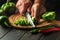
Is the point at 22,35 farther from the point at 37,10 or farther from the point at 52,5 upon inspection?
the point at 52,5

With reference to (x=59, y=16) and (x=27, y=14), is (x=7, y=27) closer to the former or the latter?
(x=27, y=14)

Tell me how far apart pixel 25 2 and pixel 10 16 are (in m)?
0.14

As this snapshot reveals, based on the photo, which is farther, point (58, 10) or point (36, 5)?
point (58, 10)

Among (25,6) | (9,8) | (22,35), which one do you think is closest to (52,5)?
(25,6)

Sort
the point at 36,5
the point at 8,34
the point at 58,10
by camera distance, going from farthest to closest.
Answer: the point at 58,10 < the point at 36,5 < the point at 8,34

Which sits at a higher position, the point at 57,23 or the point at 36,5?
the point at 36,5

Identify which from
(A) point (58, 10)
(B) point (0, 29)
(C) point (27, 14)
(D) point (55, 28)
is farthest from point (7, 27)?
(A) point (58, 10)

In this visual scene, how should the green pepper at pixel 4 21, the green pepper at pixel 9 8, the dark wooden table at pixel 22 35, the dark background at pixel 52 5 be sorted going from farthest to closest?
the dark background at pixel 52 5, the green pepper at pixel 9 8, the green pepper at pixel 4 21, the dark wooden table at pixel 22 35

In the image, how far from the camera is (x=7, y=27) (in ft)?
3.40

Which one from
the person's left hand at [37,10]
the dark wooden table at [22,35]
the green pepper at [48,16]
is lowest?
the dark wooden table at [22,35]

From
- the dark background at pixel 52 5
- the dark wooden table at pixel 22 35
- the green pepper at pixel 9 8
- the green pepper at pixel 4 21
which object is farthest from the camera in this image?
the dark background at pixel 52 5

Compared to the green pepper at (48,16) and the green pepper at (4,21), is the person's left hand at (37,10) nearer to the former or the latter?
the green pepper at (48,16)

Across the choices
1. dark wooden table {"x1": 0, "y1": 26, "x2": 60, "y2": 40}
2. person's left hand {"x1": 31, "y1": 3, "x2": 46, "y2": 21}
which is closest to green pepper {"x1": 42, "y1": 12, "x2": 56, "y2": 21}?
person's left hand {"x1": 31, "y1": 3, "x2": 46, "y2": 21}

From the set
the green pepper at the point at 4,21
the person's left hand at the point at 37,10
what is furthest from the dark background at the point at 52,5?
the green pepper at the point at 4,21
